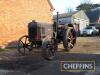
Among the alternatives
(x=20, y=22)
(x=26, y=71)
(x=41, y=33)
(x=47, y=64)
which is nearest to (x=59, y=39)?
(x=41, y=33)

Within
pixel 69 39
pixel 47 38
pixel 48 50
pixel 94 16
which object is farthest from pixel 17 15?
pixel 94 16

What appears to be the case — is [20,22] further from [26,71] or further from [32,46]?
[26,71]

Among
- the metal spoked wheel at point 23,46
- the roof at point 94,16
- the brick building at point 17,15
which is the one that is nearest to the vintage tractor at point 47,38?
the metal spoked wheel at point 23,46

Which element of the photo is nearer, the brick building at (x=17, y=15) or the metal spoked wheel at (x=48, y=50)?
the metal spoked wheel at (x=48, y=50)

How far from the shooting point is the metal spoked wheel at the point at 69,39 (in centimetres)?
1991

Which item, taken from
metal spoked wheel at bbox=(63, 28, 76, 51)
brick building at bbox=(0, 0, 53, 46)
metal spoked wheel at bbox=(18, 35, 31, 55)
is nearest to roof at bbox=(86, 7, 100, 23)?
brick building at bbox=(0, 0, 53, 46)

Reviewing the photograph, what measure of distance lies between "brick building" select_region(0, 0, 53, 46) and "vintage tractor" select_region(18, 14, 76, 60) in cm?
630

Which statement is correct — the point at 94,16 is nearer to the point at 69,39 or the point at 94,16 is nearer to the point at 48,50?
the point at 69,39

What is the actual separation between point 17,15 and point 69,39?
8.41 metres

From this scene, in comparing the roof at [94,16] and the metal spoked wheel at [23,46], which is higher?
the roof at [94,16]

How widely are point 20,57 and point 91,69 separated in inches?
257

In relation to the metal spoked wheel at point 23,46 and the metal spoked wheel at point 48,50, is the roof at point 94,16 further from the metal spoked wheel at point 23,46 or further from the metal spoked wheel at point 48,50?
the metal spoked wheel at point 48,50

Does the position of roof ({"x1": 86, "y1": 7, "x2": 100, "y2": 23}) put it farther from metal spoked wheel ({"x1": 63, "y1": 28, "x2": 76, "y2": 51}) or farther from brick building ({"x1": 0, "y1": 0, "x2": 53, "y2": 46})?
metal spoked wheel ({"x1": 63, "y1": 28, "x2": 76, "y2": 51})

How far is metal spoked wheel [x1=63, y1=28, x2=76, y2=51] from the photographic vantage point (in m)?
19.9
